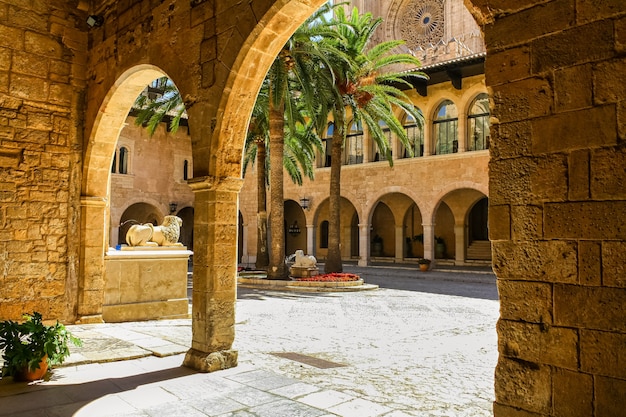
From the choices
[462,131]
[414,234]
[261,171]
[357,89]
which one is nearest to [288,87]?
[357,89]

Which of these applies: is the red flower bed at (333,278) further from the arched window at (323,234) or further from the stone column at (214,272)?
the arched window at (323,234)

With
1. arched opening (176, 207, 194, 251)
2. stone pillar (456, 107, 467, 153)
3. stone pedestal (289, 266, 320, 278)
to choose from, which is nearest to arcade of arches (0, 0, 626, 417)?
stone pedestal (289, 266, 320, 278)

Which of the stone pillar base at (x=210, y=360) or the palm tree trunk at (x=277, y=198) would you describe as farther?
the palm tree trunk at (x=277, y=198)

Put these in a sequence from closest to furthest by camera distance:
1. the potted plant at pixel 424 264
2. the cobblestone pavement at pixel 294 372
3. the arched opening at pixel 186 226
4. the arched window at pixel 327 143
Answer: the cobblestone pavement at pixel 294 372, the potted plant at pixel 424 264, the arched window at pixel 327 143, the arched opening at pixel 186 226

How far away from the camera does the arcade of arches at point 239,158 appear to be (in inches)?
95.0

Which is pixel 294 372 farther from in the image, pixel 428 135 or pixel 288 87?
pixel 428 135

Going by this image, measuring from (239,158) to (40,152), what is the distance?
12.2 feet

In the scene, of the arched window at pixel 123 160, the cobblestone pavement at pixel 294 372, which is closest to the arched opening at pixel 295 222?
the arched window at pixel 123 160

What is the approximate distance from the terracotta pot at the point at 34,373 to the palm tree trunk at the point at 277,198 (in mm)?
9708

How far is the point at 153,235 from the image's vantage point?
8555 millimetres

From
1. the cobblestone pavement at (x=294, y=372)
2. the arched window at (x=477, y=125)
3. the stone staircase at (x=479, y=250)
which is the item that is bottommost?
the cobblestone pavement at (x=294, y=372)

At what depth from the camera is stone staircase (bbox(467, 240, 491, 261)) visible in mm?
22219

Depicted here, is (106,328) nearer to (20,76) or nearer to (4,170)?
(4,170)

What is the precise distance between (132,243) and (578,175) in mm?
7259
